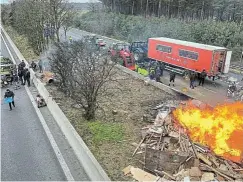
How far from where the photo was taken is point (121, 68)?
2694 centimetres

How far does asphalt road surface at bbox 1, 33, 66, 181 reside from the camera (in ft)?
33.2

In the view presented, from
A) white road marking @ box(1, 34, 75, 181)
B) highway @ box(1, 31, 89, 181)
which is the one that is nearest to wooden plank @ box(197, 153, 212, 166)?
highway @ box(1, 31, 89, 181)

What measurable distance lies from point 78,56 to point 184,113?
22.6 ft

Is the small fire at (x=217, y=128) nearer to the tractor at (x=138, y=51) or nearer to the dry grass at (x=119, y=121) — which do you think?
the dry grass at (x=119, y=121)

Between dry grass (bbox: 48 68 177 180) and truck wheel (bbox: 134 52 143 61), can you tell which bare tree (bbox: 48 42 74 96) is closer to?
dry grass (bbox: 48 68 177 180)

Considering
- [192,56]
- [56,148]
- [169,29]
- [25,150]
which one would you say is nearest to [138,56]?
[192,56]

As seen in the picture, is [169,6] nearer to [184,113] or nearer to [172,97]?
[172,97]

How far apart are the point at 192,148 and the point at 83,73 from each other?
20.6 ft

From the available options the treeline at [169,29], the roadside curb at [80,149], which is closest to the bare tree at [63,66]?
the roadside curb at [80,149]

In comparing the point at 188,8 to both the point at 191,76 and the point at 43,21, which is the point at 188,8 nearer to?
the point at 43,21

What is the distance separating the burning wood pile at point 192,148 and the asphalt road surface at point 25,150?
2861mm

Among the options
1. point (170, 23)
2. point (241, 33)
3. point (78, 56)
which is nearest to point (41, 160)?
point (78, 56)

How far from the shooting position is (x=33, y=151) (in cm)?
1172

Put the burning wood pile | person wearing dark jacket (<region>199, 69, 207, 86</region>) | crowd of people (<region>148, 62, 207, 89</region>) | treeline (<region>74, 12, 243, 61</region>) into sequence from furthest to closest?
1. treeline (<region>74, 12, 243, 61</region>)
2. person wearing dark jacket (<region>199, 69, 207, 86</region>)
3. crowd of people (<region>148, 62, 207, 89</region>)
4. the burning wood pile
